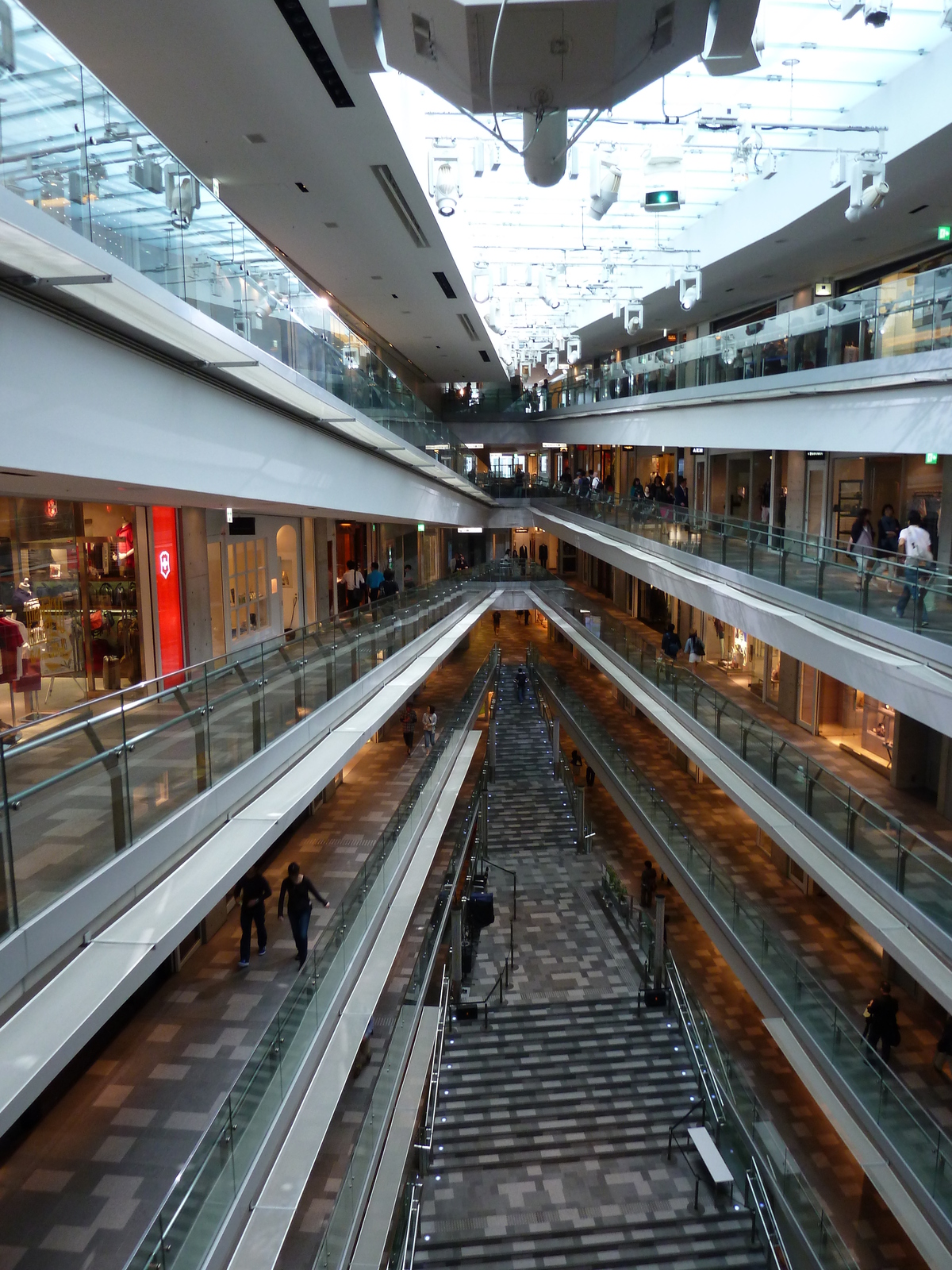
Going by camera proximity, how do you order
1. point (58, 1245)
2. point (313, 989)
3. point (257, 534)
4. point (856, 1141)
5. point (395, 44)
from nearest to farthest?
point (395, 44) < point (58, 1245) < point (313, 989) < point (856, 1141) < point (257, 534)

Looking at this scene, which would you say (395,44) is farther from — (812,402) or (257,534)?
(257,534)

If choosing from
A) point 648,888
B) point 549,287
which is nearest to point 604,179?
point 549,287

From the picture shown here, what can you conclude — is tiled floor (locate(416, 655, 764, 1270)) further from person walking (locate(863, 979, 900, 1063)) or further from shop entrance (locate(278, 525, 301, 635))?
shop entrance (locate(278, 525, 301, 635))

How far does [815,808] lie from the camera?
9359 millimetres

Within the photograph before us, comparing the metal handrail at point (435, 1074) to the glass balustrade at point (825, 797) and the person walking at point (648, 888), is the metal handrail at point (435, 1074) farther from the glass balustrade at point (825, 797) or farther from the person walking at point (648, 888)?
the glass balustrade at point (825, 797)

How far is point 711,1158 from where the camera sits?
936cm

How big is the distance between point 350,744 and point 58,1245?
428 centimetres

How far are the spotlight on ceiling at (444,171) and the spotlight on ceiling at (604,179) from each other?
103 cm

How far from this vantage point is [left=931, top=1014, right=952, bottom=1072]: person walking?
8508 millimetres

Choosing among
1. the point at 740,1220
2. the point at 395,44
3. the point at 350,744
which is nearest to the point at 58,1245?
the point at 350,744

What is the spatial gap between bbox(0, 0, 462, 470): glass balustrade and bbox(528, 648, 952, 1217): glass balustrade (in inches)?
300

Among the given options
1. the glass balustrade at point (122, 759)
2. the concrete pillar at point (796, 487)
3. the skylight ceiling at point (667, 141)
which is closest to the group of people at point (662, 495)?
the concrete pillar at point (796, 487)

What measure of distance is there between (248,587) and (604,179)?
8.19 meters

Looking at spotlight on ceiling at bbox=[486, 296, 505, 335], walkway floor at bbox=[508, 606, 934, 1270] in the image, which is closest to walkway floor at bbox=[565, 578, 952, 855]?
walkway floor at bbox=[508, 606, 934, 1270]
